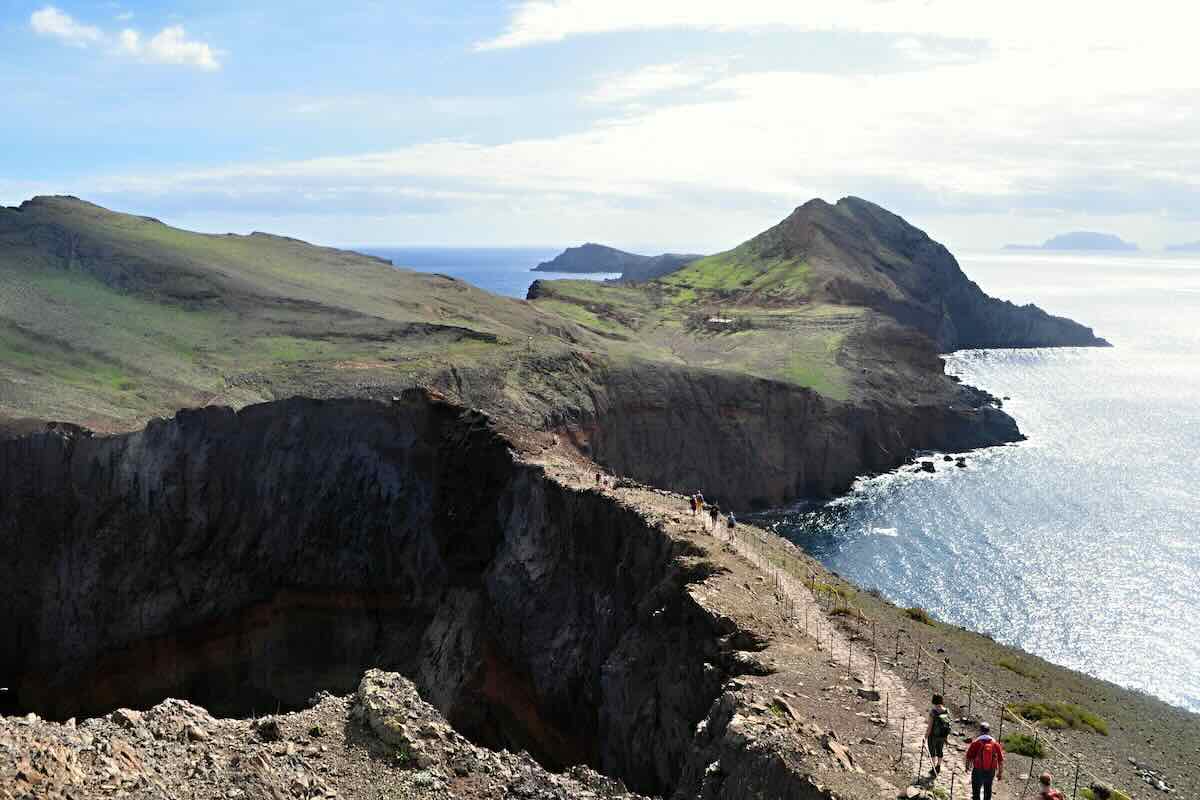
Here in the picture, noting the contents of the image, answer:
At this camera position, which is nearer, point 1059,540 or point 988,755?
point 988,755

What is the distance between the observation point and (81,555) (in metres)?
56.1

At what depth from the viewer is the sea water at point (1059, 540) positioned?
204 feet

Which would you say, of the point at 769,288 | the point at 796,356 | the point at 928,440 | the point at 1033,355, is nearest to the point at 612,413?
the point at 796,356

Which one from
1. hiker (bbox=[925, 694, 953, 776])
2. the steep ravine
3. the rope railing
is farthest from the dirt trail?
the steep ravine

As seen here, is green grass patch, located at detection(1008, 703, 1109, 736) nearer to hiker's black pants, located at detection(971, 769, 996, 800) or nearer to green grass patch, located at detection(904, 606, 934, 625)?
hiker's black pants, located at detection(971, 769, 996, 800)

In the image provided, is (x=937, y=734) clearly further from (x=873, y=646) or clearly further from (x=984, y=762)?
(x=873, y=646)

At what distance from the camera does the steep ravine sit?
49.4 meters

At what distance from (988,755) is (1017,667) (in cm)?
2327

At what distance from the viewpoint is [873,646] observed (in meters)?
32.2

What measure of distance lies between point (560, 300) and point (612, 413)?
64.4 metres

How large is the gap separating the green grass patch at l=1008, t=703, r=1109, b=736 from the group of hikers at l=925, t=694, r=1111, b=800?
7.20m

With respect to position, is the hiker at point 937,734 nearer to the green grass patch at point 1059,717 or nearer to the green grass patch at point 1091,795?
the green grass patch at point 1091,795

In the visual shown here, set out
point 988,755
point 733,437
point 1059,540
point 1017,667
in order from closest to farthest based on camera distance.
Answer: point 988,755 → point 1017,667 → point 1059,540 → point 733,437

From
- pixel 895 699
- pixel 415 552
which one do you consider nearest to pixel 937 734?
pixel 895 699
